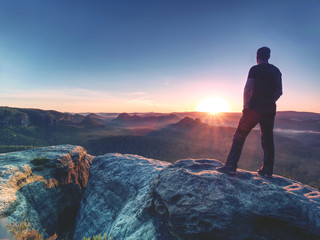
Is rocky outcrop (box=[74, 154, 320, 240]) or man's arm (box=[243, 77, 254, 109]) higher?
man's arm (box=[243, 77, 254, 109])

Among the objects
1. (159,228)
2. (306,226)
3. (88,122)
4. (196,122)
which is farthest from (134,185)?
(88,122)

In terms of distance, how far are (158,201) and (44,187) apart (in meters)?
6.97

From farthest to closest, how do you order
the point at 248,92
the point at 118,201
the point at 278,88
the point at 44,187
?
the point at 44,187 < the point at 118,201 < the point at 278,88 < the point at 248,92

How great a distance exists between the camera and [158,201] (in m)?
6.00

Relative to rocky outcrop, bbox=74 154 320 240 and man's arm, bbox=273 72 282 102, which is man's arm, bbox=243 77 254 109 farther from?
rocky outcrop, bbox=74 154 320 240

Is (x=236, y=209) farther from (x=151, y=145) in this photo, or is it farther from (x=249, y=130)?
(x=151, y=145)

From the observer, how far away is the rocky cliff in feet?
15.5

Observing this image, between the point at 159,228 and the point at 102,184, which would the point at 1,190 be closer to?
the point at 102,184

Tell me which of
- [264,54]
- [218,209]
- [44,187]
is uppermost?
[264,54]

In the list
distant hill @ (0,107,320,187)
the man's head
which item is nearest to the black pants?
the man's head

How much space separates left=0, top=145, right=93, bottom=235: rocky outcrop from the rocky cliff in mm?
40

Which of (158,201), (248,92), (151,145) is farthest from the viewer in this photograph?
(151,145)

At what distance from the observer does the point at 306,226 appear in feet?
14.9

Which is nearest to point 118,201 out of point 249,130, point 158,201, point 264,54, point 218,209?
point 158,201
